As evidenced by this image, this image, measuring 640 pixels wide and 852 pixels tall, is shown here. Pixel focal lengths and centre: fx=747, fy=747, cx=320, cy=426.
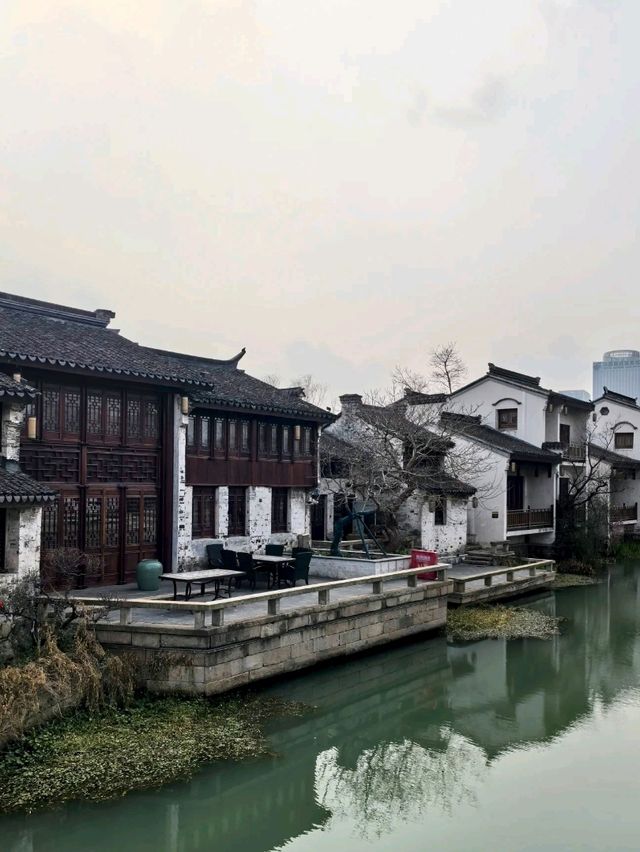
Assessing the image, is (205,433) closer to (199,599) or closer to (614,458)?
(199,599)

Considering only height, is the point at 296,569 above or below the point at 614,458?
below

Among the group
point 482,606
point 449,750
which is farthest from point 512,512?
point 449,750

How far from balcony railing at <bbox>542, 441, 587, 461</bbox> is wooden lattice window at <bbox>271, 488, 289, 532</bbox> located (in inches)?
583

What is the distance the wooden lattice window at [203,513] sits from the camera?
18969mm

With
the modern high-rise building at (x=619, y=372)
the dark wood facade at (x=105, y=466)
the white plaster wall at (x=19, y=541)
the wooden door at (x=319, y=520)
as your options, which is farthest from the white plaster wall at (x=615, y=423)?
the modern high-rise building at (x=619, y=372)

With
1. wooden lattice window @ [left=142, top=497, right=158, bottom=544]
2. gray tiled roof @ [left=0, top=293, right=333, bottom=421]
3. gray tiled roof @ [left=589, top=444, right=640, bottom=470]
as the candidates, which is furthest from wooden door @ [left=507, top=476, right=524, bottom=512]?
wooden lattice window @ [left=142, top=497, right=158, bottom=544]

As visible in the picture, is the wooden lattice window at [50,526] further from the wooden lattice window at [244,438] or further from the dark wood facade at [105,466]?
the wooden lattice window at [244,438]

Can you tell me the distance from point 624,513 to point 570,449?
7478 millimetres

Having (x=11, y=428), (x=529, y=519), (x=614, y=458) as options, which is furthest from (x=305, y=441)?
(x=614, y=458)

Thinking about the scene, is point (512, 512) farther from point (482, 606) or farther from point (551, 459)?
point (482, 606)

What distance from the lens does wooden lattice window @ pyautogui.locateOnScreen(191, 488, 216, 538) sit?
18969 millimetres

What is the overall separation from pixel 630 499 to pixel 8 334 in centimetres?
3506

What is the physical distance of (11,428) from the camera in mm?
13422

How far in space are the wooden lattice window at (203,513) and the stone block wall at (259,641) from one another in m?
5.23
